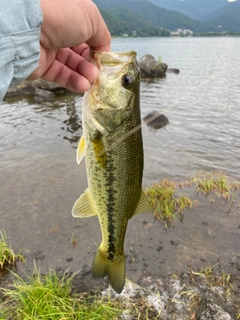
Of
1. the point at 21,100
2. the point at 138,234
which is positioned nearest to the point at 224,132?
the point at 138,234

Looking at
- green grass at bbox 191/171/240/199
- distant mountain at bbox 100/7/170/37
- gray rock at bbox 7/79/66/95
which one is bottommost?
distant mountain at bbox 100/7/170/37

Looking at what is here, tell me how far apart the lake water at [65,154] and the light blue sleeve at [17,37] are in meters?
4.17

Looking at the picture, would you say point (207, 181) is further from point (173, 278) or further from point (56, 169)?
point (56, 169)

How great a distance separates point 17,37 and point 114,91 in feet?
2.80

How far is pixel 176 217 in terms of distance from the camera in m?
6.55

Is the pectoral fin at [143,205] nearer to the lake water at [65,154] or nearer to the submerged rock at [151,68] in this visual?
the lake water at [65,154]

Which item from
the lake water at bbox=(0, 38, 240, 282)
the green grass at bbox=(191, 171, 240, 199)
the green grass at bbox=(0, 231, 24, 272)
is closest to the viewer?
the green grass at bbox=(0, 231, 24, 272)

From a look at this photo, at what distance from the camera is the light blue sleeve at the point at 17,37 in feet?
6.00

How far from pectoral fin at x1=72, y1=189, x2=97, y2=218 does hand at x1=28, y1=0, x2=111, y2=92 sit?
107 cm

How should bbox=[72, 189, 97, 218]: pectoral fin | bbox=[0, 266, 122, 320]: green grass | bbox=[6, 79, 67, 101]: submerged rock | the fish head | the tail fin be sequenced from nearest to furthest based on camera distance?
the fish head → bbox=[72, 189, 97, 218]: pectoral fin → the tail fin → bbox=[0, 266, 122, 320]: green grass → bbox=[6, 79, 67, 101]: submerged rock

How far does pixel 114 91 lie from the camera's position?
242 centimetres

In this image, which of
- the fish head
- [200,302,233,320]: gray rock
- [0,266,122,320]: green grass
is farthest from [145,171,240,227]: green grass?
the fish head

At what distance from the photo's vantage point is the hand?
7.23 ft

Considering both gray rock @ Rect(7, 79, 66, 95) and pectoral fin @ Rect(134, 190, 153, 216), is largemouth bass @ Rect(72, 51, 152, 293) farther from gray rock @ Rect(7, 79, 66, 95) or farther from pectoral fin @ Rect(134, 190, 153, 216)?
gray rock @ Rect(7, 79, 66, 95)
